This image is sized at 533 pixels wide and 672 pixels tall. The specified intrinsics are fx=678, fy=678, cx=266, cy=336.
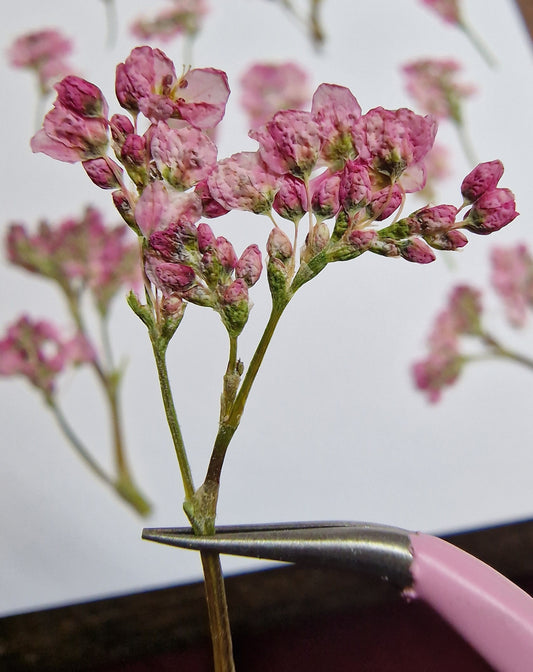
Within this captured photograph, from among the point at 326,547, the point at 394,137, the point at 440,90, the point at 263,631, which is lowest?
the point at 263,631

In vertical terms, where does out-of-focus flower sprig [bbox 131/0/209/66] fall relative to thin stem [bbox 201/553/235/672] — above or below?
above

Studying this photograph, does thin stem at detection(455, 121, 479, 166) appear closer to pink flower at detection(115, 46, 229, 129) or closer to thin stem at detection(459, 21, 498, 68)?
thin stem at detection(459, 21, 498, 68)

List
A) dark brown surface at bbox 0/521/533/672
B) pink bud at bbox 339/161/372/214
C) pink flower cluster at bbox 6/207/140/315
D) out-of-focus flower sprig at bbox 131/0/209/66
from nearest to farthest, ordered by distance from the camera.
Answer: pink bud at bbox 339/161/372/214 → dark brown surface at bbox 0/521/533/672 → pink flower cluster at bbox 6/207/140/315 → out-of-focus flower sprig at bbox 131/0/209/66

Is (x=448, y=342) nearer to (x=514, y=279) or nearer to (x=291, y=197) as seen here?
(x=514, y=279)

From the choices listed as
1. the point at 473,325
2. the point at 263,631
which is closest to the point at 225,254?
the point at 263,631

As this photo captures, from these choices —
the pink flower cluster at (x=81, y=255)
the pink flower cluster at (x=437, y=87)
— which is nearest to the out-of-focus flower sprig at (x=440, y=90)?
the pink flower cluster at (x=437, y=87)

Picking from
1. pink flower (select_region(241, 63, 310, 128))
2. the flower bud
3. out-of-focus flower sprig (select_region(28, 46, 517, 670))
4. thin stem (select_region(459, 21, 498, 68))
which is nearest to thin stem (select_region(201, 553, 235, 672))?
out-of-focus flower sprig (select_region(28, 46, 517, 670))
